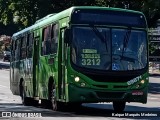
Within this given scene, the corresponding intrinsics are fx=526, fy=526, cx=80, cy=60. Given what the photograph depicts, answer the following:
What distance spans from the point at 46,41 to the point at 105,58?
3.30m

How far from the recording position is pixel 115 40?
49.2 feet

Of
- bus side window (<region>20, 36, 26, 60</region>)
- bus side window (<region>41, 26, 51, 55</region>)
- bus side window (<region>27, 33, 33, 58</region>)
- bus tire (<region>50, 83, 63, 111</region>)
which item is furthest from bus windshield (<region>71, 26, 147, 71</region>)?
bus side window (<region>20, 36, 26, 60</region>)

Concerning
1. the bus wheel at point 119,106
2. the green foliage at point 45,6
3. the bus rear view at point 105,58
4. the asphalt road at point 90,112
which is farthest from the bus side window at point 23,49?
the green foliage at point 45,6

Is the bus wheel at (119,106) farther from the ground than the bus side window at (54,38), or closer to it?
closer to it

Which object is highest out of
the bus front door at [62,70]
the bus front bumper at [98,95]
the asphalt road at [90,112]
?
the bus front door at [62,70]

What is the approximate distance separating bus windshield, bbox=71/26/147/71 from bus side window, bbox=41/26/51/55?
2.31m

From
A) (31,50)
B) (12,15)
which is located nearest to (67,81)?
(31,50)

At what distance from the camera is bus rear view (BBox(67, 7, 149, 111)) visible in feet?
48.3

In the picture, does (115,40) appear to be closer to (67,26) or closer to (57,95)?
(67,26)

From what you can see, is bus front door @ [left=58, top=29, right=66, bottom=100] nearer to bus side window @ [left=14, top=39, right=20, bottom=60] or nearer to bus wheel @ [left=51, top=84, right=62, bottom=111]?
bus wheel @ [left=51, top=84, right=62, bottom=111]

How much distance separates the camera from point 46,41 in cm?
1750

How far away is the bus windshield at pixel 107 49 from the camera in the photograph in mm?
14805

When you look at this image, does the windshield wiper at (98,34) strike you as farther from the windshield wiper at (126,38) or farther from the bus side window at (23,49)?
the bus side window at (23,49)

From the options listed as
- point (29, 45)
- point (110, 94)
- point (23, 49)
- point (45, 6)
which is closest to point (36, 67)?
point (29, 45)
